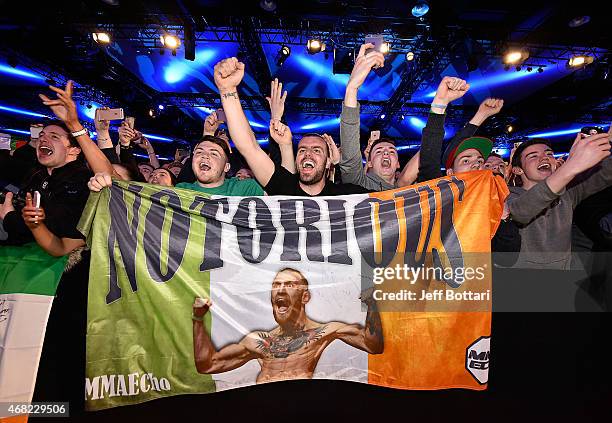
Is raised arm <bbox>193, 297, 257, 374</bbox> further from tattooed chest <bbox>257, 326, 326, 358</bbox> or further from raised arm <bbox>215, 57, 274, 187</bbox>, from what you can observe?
raised arm <bbox>215, 57, 274, 187</bbox>

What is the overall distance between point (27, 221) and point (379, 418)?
2467 mm

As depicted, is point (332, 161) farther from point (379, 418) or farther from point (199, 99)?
point (199, 99)

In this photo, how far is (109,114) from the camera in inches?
113

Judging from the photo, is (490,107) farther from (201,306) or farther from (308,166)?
(201,306)

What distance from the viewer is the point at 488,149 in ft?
9.06

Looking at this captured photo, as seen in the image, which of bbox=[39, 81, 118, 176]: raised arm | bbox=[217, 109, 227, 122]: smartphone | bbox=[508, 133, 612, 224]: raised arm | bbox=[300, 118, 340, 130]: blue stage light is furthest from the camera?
bbox=[300, 118, 340, 130]: blue stage light

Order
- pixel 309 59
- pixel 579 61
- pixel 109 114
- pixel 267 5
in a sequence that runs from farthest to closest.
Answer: pixel 309 59
pixel 579 61
pixel 267 5
pixel 109 114

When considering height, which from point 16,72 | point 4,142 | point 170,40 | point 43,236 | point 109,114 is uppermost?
point 16,72

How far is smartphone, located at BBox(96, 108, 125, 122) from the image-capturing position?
2744mm

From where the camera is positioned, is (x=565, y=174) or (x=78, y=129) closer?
(x=565, y=174)

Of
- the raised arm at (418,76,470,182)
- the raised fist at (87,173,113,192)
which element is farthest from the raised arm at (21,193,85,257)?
the raised arm at (418,76,470,182)

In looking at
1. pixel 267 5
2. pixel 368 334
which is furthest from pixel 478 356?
pixel 267 5

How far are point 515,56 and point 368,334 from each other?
8945 millimetres

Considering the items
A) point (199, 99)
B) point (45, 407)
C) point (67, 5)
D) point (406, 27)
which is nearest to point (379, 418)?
point (45, 407)
